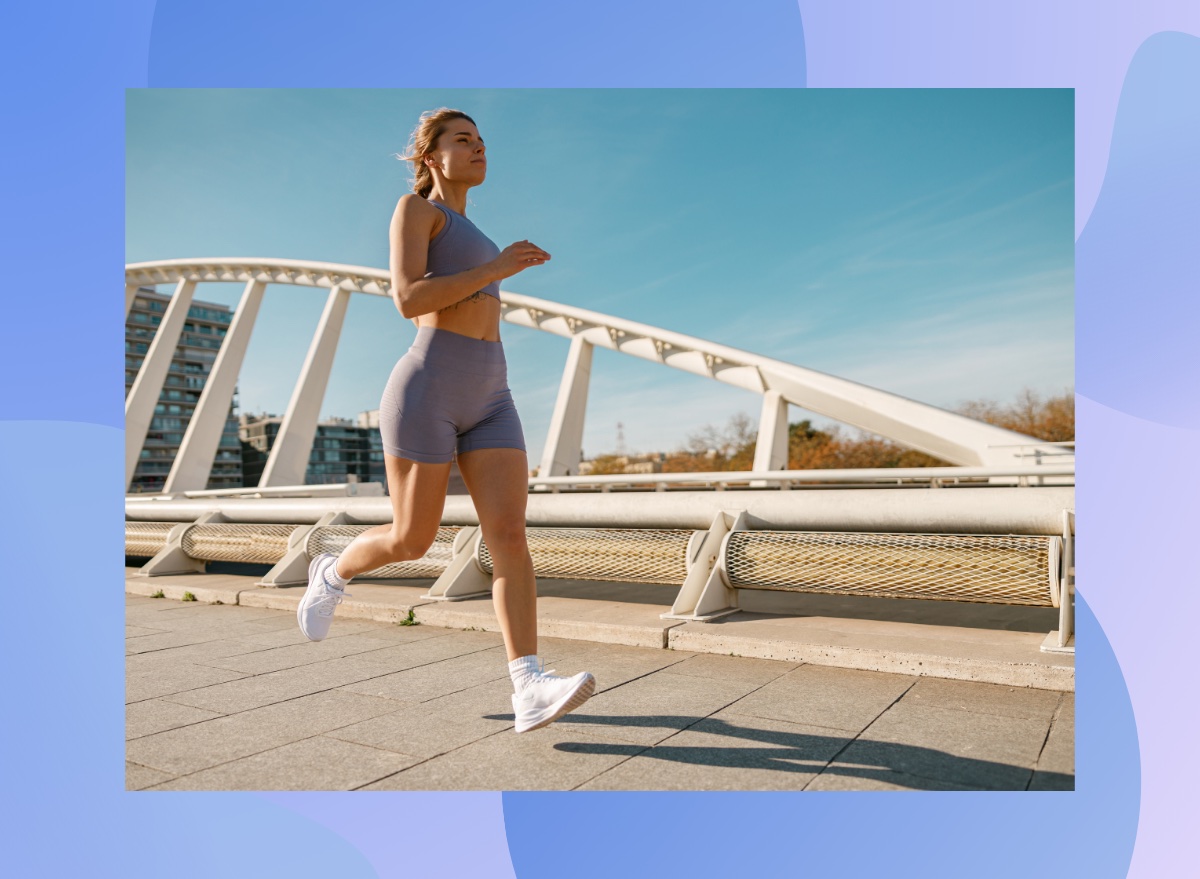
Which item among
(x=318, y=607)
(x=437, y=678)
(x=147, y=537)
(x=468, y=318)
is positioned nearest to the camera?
(x=468, y=318)

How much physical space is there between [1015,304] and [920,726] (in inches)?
699

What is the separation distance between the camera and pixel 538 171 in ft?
14.1

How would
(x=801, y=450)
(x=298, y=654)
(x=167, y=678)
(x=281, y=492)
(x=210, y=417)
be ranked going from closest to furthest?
(x=167, y=678)
(x=298, y=654)
(x=281, y=492)
(x=210, y=417)
(x=801, y=450)

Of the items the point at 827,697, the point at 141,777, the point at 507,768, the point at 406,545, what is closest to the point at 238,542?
the point at 141,777

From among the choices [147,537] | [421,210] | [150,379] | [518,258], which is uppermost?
[150,379]

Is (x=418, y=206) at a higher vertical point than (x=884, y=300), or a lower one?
lower

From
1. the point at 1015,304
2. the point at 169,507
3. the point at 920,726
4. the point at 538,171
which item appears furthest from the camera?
A: the point at 1015,304

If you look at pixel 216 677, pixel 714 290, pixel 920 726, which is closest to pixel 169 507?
pixel 216 677

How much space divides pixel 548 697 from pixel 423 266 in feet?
3.97

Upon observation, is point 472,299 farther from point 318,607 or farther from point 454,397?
point 318,607

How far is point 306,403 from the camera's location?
A: 1667 cm

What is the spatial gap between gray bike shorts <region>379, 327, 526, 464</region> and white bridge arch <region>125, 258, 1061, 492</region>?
30.2 feet

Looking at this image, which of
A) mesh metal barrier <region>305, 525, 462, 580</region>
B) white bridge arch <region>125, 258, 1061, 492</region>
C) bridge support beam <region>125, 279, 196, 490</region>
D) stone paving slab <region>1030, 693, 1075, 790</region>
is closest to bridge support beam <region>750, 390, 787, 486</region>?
white bridge arch <region>125, 258, 1061, 492</region>

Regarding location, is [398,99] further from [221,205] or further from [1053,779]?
[1053,779]
